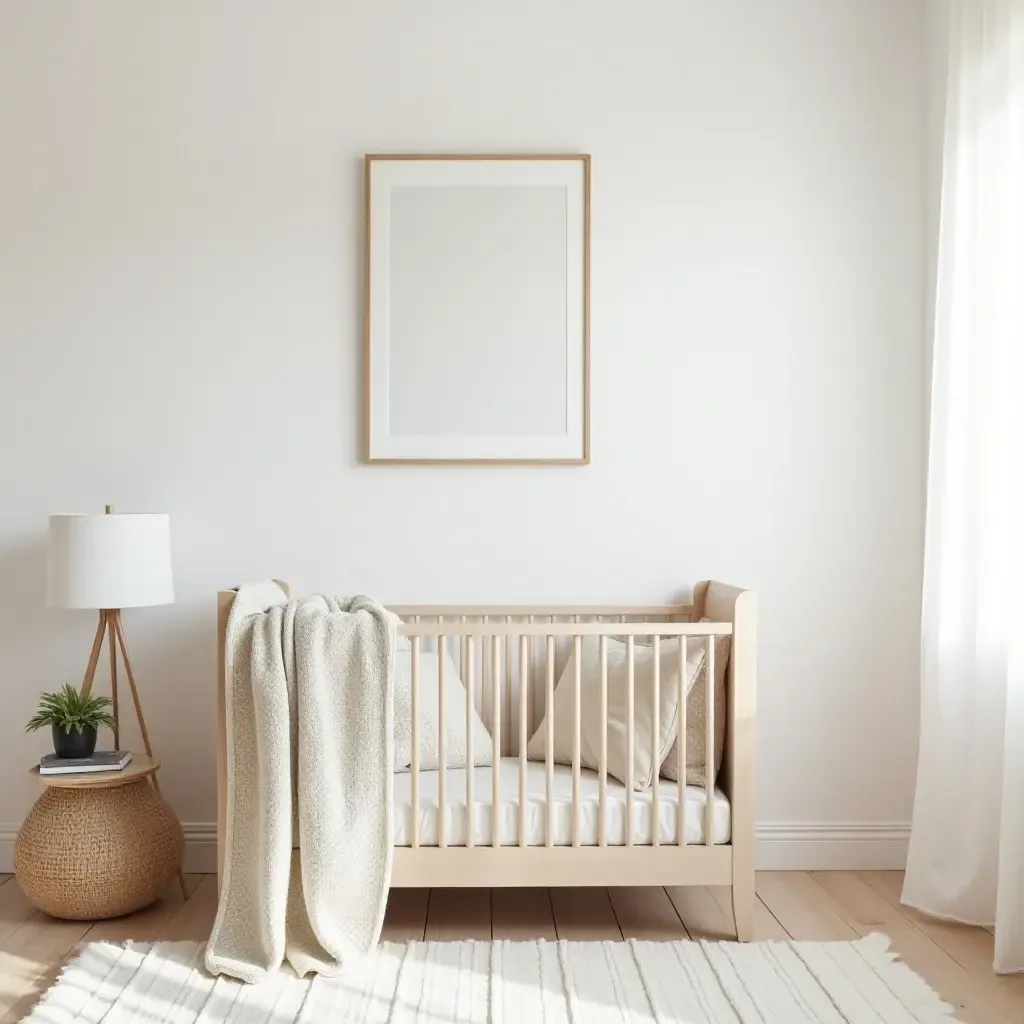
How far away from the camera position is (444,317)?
299 centimetres

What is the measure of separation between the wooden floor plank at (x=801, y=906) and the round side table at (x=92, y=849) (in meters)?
1.49

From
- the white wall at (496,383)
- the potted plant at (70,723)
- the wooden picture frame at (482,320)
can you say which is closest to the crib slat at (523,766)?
the white wall at (496,383)

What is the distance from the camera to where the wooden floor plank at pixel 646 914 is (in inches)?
99.6

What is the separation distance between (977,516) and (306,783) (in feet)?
5.33

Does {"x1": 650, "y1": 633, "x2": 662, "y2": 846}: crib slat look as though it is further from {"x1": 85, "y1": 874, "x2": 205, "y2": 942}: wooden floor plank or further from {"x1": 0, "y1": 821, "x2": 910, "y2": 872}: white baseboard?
{"x1": 85, "y1": 874, "x2": 205, "y2": 942}: wooden floor plank

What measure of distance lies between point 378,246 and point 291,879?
1624 millimetres

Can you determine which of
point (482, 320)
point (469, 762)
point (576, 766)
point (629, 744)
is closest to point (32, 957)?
point (469, 762)

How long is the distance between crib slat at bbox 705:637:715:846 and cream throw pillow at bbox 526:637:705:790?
69 millimetres

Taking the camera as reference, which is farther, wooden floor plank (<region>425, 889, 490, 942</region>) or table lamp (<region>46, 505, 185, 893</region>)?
table lamp (<region>46, 505, 185, 893</region>)

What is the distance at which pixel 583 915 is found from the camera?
8.70ft

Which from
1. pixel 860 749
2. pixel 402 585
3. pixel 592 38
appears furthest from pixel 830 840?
pixel 592 38

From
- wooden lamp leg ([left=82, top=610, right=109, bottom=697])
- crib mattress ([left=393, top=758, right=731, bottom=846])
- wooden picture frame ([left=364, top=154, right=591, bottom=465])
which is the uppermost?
wooden picture frame ([left=364, top=154, right=591, bottom=465])

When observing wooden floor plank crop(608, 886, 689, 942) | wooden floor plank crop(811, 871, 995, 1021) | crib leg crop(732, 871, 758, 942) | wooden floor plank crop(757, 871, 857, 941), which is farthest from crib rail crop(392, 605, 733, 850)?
wooden floor plank crop(811, 871, 995, 1021)

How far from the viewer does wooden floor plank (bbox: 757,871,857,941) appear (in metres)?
2.55
